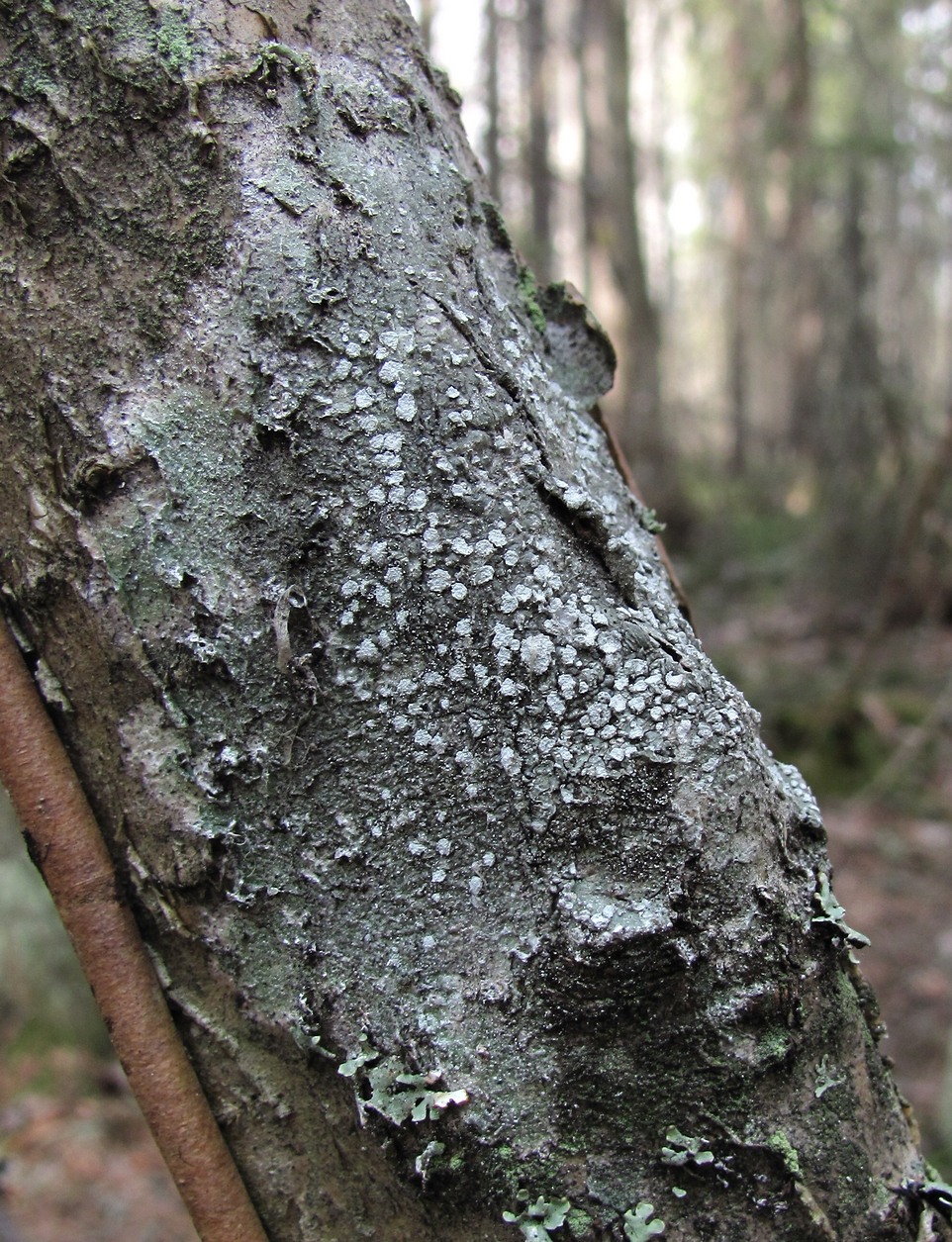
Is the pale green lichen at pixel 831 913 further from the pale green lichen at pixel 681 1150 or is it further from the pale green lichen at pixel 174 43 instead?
the pale green lichen at pixel 174 43

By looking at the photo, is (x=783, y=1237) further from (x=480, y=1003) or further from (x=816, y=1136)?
(x=480, y=1003)

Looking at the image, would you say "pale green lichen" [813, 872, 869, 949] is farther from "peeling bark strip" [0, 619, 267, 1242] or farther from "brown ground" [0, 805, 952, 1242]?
"brown ground" [0, 805, 952, 1242]

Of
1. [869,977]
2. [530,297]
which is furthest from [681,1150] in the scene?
[869,977]

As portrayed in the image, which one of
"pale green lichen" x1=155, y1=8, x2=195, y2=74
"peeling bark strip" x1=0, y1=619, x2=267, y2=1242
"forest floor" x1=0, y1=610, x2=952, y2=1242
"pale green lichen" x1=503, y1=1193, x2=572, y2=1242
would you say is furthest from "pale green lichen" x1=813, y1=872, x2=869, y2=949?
"forest floor" x1=0, y1=610, x2=952, y2=1242

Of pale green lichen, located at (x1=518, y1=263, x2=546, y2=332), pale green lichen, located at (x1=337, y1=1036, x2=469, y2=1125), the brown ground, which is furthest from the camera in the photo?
the brown ground

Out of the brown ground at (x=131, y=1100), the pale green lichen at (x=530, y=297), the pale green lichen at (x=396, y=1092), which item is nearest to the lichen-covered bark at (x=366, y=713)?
the pale green lichen at (x=396, y=1092)
